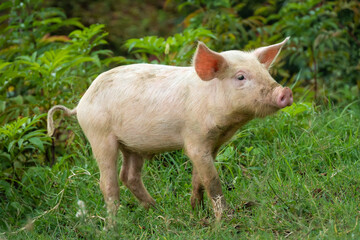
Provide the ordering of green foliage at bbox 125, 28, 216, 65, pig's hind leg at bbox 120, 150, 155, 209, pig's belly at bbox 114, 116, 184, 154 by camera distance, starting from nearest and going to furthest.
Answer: pig's belly at bbox 114, 116, 184, 154, pig's hind leg at bbox 120, 150, 155, 209, green foliage at bbox 125, 28, 216, 65

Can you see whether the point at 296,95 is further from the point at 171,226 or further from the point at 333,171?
the point at 171,226

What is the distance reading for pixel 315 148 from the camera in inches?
176

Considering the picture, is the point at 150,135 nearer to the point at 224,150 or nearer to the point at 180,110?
the point at 180,110

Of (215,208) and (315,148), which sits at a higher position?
(215,208)

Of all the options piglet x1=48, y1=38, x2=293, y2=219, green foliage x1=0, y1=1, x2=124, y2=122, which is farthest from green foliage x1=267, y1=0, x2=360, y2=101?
piglet x1=48, y1=38, x2=293, y2=219

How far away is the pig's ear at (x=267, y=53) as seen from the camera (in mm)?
3723

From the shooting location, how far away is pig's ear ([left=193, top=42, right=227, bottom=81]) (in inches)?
135

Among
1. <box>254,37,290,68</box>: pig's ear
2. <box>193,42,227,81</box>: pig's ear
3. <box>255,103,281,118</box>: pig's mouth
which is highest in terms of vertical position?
<box>193,42,227,81</box>: pig's ear

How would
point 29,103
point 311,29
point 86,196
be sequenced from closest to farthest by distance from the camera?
point 86,196 → point 29,103 → point 311,29

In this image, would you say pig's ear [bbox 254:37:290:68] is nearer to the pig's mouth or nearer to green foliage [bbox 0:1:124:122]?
the pig's mouth

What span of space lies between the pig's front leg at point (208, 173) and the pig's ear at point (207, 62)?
471 mm

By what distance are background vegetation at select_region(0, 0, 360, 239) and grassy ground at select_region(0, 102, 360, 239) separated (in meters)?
0.01

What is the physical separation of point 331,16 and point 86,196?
3661mm

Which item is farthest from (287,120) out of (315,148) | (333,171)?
(333,171)
